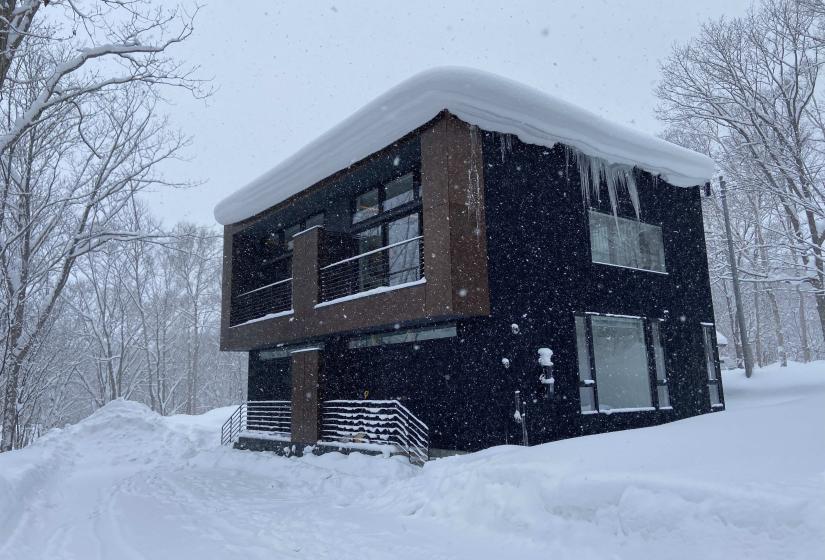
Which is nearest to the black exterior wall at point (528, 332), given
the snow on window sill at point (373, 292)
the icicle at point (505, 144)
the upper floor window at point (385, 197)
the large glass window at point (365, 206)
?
the icicle at point (505, 144)

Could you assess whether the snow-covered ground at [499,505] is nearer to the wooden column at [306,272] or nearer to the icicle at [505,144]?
the wooden column at [306,272]

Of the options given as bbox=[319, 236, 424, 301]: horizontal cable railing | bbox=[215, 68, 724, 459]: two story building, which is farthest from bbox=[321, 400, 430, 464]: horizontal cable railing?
bbox=[319, 236, 424, 301]: horizontal cable railing

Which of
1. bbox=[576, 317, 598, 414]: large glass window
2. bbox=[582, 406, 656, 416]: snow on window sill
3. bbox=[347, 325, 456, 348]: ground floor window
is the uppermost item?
bbox=[347, 325, 456, 348]: ground floor window

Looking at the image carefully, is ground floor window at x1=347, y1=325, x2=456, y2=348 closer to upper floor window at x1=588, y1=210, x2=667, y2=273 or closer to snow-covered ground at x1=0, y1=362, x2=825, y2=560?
snow-covered ground at x1=0, y1=362, x2=825, y2=560

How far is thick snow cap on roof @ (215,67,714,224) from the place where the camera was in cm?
1051

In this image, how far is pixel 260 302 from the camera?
57.6 feet

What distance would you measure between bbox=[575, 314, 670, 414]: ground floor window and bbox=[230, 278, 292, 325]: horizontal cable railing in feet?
28.4

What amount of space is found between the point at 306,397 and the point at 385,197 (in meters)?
5.26

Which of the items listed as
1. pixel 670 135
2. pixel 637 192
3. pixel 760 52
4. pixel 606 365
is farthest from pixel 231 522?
pixel 670 135

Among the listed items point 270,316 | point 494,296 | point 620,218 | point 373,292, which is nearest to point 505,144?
point 494,296

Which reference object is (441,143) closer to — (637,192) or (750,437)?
(637,192)

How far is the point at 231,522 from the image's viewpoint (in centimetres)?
730

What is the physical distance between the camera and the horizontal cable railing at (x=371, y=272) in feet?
42.5

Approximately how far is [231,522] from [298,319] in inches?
291
